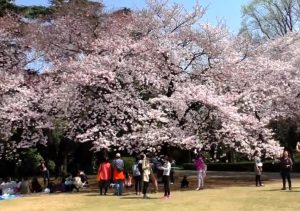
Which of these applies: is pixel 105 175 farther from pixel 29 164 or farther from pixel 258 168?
pixel 29 164

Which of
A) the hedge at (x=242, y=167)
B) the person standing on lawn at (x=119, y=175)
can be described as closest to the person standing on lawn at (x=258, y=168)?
the person standing on lawn at (x=119, y=175)

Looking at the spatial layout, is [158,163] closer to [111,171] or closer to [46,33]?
[111,171]

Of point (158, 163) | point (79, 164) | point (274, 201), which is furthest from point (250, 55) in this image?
point (79, 164)

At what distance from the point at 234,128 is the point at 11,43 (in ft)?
48.3

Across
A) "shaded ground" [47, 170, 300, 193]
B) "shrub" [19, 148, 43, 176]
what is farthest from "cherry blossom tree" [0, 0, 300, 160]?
"shrub" [19, 148, 43, 176]

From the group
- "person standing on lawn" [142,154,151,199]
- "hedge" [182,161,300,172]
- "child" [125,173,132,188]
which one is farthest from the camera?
"hedge" [182,161,300,172]

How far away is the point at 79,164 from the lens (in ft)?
140

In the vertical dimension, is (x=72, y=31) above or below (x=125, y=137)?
above

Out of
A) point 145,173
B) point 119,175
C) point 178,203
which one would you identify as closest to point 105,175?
point 119,175

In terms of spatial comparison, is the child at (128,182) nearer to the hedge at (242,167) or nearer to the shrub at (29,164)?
the shrub at (29,164)

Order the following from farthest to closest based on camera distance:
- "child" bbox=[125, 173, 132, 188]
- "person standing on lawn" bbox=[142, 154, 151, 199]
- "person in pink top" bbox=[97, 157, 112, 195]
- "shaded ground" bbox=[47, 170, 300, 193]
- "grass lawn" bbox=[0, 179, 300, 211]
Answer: "child" bbox=[125, 173, 132, 188], "shaded ground" bbox=[47, 170, 300, 193], "person in pink top" bbox=[97, 157, 112, 195], "person standing on lawn" bbox=[142, 154, 151, 199], "grass lawn" bbox=[0, 179, 300, 211]

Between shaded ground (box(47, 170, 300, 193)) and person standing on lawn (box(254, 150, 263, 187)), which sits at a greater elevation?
person standing on lawn (box(254, 150, 263, 187))

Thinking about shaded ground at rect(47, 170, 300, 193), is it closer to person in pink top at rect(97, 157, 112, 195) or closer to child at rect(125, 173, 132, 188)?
→ child at rect(125, 173, 132, 188)

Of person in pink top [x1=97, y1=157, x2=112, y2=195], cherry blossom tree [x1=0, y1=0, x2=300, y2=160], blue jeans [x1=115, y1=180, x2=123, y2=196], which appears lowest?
blue jeans [x1=115, y1=180, x2=123, y2=196]
